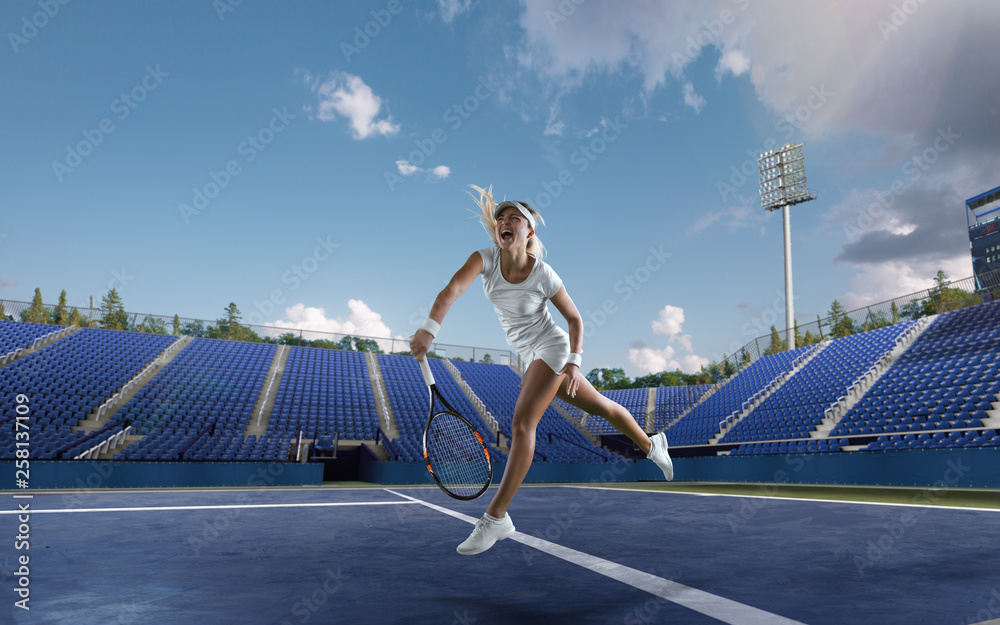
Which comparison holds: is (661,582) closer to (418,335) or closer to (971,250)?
(418,335)

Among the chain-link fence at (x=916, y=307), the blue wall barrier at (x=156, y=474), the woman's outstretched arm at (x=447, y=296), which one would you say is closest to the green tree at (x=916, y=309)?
the chain-link fence at (x=916, y=307)

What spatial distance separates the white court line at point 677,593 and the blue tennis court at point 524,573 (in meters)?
0.01

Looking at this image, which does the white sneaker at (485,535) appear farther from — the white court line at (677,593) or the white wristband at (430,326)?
the white wristband at (430,326)

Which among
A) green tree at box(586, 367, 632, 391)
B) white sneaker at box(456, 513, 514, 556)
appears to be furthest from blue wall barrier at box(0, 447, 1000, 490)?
green tree at box(586, 367, 632, 391)

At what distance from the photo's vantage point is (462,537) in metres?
4.50

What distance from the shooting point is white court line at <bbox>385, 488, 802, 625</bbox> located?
2139mm

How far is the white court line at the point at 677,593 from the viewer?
7.02 feet

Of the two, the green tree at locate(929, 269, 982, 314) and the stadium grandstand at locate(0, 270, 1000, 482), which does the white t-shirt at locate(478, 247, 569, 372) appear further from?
Result: the green tree at locate(929, 269, 982, 314)

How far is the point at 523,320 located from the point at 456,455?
1193 millimetres

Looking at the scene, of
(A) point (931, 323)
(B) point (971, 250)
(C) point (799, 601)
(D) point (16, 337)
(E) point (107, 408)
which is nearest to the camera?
(C) point (799, 601)

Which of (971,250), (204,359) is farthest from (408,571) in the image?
(971,250)

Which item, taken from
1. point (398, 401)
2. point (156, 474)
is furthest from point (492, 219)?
point (398, 401)

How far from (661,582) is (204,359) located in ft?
92.1

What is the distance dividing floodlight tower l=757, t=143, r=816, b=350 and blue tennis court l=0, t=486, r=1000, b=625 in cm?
3594
